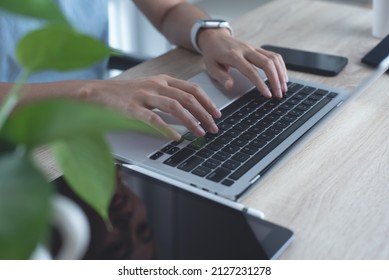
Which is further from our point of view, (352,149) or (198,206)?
(352,149)

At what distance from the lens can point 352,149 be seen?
2.71ft

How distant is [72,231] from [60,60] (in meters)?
0.14

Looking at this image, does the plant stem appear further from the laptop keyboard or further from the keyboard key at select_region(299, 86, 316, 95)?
the keyboard key at select_region(299, 86, 316, 95)

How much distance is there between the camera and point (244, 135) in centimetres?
83

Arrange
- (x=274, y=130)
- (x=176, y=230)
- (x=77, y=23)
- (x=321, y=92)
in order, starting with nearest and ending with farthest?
(x=176, y=230)
(x=274, y=130)
(x=321, y=92)
(x=77, y=23)

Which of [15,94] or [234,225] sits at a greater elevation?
[15,94]

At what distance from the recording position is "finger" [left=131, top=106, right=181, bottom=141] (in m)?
0.79

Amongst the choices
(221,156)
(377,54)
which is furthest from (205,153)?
(377,54)

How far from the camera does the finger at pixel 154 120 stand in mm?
793

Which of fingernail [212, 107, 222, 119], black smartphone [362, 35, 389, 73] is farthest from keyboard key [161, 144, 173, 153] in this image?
black smartphone [362, 35, 389, 73]

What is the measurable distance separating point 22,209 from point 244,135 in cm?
59

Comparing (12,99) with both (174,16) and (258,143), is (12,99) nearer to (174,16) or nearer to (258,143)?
(258,143)

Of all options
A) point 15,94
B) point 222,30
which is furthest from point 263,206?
point 222,30
